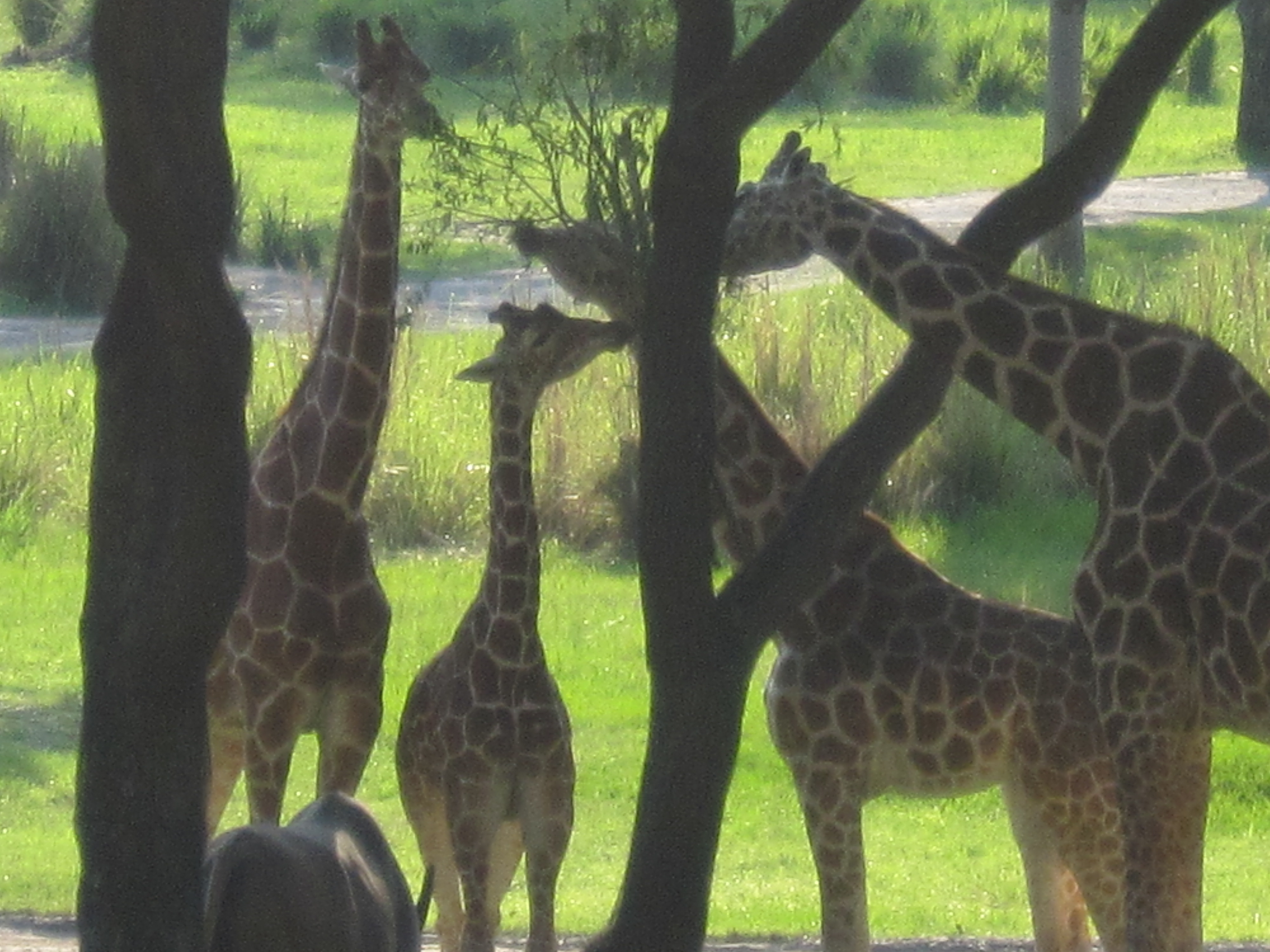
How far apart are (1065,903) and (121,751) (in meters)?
2.88

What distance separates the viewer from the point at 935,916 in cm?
729

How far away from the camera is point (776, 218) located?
5.42 metres

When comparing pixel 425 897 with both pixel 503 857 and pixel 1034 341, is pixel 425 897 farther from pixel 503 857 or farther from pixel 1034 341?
pixel 1034 341

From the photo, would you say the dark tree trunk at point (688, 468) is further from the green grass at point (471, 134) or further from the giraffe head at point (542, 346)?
the green grass at point (471, 134)

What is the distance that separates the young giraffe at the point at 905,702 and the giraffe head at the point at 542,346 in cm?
17

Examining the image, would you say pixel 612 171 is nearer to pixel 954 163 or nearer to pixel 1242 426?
pixel 1242 426

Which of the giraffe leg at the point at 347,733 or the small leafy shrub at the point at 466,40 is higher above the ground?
the small leafy shrub at the point at 466,40

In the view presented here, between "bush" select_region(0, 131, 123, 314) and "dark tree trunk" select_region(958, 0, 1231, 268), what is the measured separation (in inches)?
590

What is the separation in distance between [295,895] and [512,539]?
151 cm

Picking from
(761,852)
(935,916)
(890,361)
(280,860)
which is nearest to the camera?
(280,860)

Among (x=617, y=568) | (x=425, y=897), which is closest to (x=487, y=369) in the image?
(x=425, y=897)

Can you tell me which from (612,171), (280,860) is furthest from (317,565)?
(612,171)

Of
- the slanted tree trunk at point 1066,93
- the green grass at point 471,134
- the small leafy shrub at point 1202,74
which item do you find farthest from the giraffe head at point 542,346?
the small leafy shrub at point 1202,74

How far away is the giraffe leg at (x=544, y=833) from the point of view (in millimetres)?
5398
